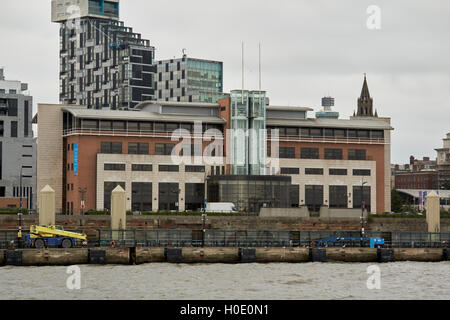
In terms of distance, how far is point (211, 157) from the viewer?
6348 inches

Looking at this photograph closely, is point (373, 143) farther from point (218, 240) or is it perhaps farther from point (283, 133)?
point (218, 240)

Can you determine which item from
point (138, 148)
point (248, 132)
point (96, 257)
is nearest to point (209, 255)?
point (96, 257)

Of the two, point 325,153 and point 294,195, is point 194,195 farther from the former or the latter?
point 325,153

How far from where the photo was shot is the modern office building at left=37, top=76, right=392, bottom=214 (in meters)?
156

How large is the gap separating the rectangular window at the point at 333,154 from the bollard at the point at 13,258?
8876 cm

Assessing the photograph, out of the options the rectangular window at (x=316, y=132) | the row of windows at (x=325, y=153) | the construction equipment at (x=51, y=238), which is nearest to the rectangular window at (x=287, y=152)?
the row of windows at (x=325, y=153)

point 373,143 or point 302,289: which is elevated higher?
point 373,143

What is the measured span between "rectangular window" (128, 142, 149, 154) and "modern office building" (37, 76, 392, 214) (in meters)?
0.17

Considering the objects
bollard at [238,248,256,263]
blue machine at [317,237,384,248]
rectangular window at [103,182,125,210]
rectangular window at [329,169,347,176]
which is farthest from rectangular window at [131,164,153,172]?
bollard at [238,248,256,263]

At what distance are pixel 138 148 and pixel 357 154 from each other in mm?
40339
